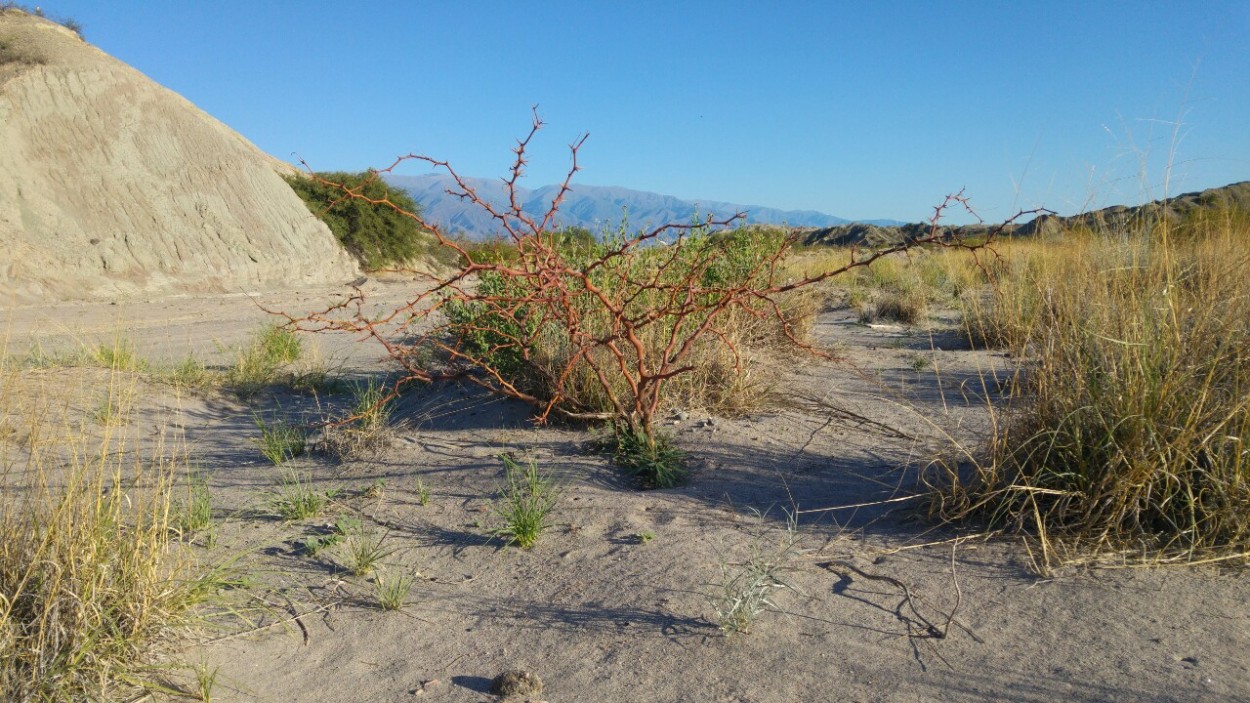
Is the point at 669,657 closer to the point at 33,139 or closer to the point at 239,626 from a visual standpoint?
the point at 239,626

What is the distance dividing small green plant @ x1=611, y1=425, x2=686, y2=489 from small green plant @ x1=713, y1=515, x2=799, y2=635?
3.15 feet

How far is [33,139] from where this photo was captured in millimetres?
15086

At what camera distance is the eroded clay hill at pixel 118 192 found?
14.0 meters

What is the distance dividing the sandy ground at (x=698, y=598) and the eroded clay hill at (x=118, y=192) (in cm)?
1160

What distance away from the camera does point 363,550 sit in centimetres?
345

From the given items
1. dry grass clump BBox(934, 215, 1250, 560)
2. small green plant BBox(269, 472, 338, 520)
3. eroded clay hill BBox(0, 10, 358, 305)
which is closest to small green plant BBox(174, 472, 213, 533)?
small green plant BBox(269, 472, 338, 520)

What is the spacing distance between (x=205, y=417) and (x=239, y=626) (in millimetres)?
3410

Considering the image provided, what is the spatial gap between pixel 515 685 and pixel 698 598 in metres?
0.80

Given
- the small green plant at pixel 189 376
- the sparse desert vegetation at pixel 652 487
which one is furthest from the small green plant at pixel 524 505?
the small green plant at pixel 189 376

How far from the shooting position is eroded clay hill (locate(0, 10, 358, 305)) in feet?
45.9

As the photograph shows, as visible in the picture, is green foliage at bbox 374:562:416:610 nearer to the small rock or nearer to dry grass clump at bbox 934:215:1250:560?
the small rock

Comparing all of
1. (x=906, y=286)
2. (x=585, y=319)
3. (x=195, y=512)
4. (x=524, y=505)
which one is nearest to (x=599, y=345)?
(x=585, y=319)

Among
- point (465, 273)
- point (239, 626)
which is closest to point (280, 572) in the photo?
point (239, 626)

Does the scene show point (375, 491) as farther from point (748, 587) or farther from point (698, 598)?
point (748, 587)
